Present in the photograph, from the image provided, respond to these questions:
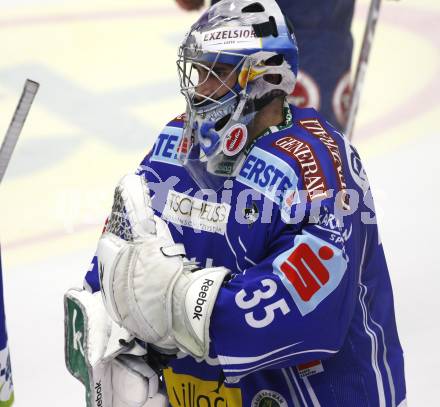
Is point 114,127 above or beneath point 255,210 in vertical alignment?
above

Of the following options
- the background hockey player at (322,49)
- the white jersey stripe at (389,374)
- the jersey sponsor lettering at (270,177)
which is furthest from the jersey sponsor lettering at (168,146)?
the background hockey player at (322,49)

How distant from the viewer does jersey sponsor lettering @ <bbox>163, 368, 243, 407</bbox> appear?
2.38 metres

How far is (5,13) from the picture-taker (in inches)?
280

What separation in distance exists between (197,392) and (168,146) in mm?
545

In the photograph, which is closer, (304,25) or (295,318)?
(295,318)

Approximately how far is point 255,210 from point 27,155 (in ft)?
10.9

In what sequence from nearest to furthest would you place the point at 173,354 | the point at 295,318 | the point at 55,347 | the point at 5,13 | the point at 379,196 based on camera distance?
the point at 295,318
the point at 173,354
the point at 55,347
the point at 379,196
the point at 5,13

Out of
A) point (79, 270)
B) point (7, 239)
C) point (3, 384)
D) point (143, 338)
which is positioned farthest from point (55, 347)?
point (143, 338)

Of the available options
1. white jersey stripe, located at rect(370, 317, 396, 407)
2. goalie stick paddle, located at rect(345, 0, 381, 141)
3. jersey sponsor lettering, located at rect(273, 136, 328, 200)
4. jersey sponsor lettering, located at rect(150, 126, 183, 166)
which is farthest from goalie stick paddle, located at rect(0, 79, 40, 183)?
goalie stick paddle, located at rect(345, 0, 381, 141)

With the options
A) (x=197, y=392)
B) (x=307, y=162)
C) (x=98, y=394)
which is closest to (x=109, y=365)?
(x=98, y=394)

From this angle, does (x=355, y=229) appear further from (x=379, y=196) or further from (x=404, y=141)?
(x=404, y=141)

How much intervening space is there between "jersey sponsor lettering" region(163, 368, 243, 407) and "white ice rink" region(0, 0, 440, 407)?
48.2 inches

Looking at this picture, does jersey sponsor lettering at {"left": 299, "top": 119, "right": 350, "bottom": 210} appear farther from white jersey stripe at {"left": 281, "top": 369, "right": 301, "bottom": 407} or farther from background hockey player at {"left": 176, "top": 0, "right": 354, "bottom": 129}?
background hockey player at {"left": 176, "top": 0, "right": 354, "bottom": 129}

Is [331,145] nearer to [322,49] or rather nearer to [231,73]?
[231,73]
